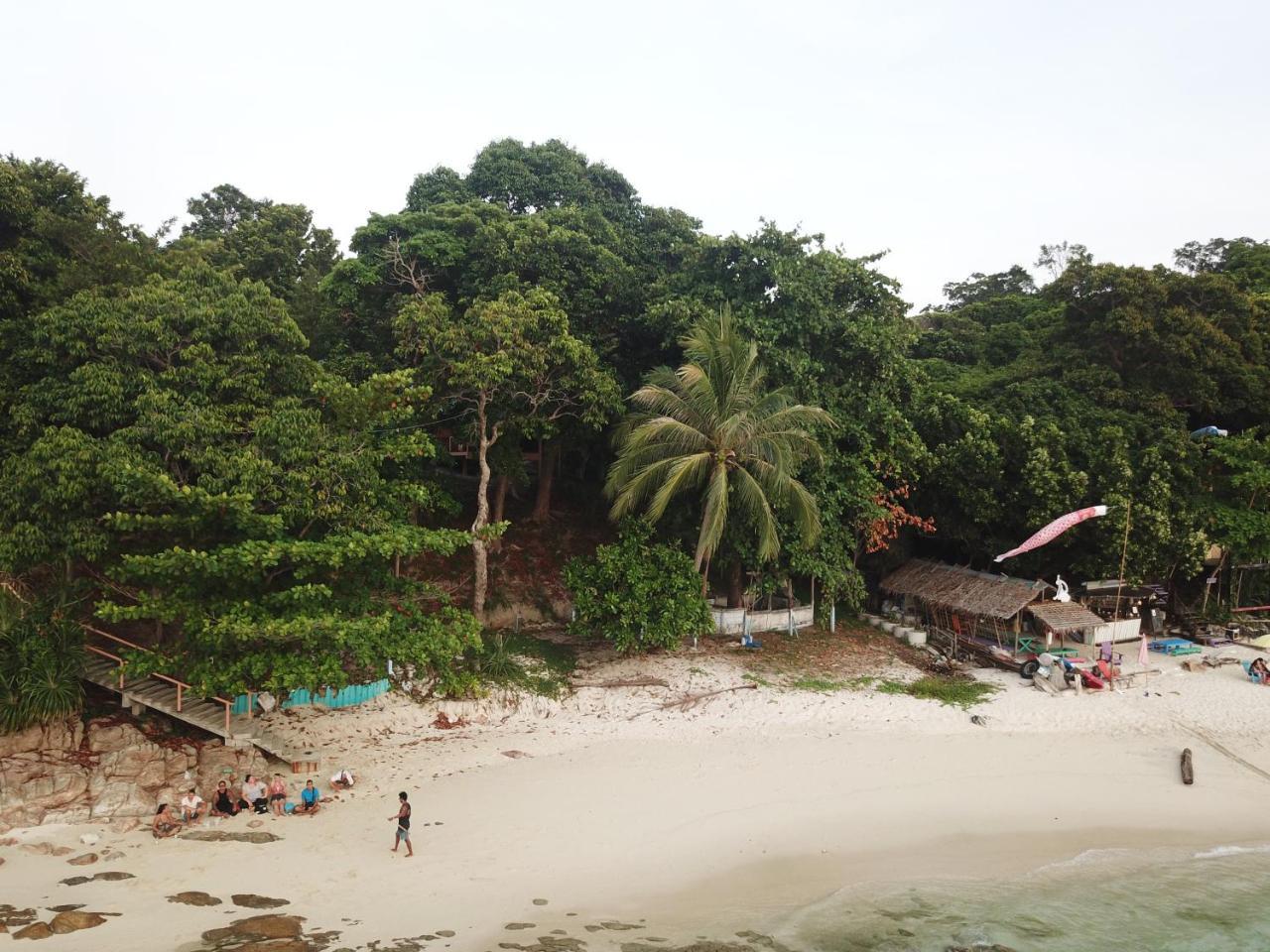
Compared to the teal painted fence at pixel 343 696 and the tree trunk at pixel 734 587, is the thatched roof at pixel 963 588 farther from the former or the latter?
the teal painted fence at pixel 343 696

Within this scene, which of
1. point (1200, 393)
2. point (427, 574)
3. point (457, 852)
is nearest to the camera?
point (457, 852)

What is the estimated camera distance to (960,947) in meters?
10.1

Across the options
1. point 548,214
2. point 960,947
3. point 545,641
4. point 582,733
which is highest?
point 548,214

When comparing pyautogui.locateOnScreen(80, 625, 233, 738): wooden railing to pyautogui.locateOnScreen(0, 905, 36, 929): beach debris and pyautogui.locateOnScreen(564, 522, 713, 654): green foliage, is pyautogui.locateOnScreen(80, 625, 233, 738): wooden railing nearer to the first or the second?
pyautogui.locateOnScreen(0, 905, 36, 929): beach debris

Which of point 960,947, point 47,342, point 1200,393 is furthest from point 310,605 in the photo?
point 1200,393

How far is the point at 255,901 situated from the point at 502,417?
12098mm

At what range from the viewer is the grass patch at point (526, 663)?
1788cm

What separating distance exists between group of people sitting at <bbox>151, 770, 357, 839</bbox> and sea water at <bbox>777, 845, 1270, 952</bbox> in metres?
7.97

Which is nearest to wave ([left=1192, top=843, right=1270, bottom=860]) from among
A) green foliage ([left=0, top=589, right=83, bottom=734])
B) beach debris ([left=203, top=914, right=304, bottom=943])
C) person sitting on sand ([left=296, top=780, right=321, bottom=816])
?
beach debris ([left=203, top=914, right=304, bottom=943])

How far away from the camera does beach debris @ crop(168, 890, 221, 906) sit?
9.95m

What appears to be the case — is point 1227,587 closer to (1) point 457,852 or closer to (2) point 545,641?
(2) point 545,641

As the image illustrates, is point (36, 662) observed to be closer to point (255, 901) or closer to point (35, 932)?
point (35, 932)

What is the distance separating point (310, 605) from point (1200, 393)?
26825 mm

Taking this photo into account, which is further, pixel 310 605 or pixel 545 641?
pixel 545 641
